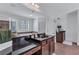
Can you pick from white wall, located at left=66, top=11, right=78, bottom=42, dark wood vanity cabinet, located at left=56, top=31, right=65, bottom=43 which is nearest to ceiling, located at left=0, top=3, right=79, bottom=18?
white wall, located at left=66, top=11, right=78, bottom=42

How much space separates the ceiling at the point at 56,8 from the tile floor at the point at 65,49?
0.52 metres

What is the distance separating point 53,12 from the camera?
4.62 ft

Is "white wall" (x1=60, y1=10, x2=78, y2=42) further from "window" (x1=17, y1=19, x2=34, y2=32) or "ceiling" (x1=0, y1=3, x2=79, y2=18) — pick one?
"window" (x1=17, y1=19, x2=34, y2=32)

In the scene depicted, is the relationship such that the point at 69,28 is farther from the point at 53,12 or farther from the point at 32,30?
the point at 32,30

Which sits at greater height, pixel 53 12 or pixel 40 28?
pixel 53 12

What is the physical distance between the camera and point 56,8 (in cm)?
133

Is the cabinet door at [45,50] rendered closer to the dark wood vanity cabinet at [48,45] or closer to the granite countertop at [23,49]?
the dark wood vanity cabinet at [48,45]

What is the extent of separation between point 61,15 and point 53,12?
143mm

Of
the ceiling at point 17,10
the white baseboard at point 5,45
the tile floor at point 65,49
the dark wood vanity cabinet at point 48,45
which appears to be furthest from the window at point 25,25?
the tile floor at point 65,49

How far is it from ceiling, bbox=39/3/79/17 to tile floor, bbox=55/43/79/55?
52 centimetres

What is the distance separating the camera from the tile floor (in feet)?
4.36

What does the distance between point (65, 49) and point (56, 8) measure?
67cm
